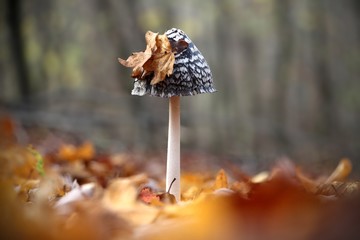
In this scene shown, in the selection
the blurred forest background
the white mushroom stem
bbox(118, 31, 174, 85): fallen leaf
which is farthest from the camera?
the blurred forest background

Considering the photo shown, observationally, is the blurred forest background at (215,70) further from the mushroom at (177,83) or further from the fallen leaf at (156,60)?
the fallen leaf at (156,60)

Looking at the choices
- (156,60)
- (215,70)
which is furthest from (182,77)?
(215,70)

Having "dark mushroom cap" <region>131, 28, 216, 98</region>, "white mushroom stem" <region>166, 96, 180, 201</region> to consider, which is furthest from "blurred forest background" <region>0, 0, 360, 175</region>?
Result: "dark mushroom cap" <region>131, 28, 216, 98</region>

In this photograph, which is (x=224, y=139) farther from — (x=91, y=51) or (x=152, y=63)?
(x=152, y=63)

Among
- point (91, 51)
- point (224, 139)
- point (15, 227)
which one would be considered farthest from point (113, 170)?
point (91, 51)

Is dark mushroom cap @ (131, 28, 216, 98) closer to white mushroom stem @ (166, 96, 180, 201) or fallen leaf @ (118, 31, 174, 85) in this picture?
fallen leaf @ (118, 31, 174, 85)

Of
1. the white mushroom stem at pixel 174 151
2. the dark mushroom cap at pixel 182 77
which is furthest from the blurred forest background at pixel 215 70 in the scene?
the dark mushroom cap at pixel 182 77
